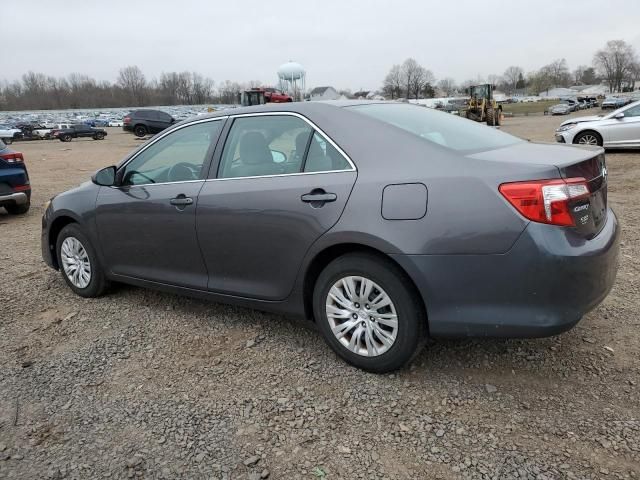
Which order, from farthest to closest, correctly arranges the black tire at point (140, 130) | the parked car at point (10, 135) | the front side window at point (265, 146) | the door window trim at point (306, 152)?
the parked car at point (10, 135)
the black tire at point (140, 130)
the front side window at point (265, 146)
the door window trim at point (306, 152)

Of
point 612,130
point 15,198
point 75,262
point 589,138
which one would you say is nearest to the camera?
point 75,262

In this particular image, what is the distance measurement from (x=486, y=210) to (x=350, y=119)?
1.07m

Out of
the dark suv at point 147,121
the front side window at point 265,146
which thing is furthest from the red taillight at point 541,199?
the dark suv at point 147,121

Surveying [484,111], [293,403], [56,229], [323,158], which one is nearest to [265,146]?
[323,158]

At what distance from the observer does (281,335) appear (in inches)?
150

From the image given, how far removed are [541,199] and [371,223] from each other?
2.81 feet

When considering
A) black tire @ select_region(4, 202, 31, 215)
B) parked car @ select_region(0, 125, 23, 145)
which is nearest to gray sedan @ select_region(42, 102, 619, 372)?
black tire @ select_region(4, 202, 31, 215)

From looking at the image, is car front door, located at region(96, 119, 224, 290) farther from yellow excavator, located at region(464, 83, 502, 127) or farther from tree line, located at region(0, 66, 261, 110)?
tree line, located at region(0, 66, 261, 110)

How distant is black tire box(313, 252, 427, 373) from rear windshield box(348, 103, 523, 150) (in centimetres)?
77

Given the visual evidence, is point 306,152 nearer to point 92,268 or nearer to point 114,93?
point 92,268

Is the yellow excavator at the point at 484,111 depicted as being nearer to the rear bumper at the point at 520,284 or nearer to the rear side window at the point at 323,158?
the rear side window at the point at 323,158

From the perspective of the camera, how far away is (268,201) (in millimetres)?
3324

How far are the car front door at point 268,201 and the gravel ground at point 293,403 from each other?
55 cm

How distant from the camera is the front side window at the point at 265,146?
336cm
